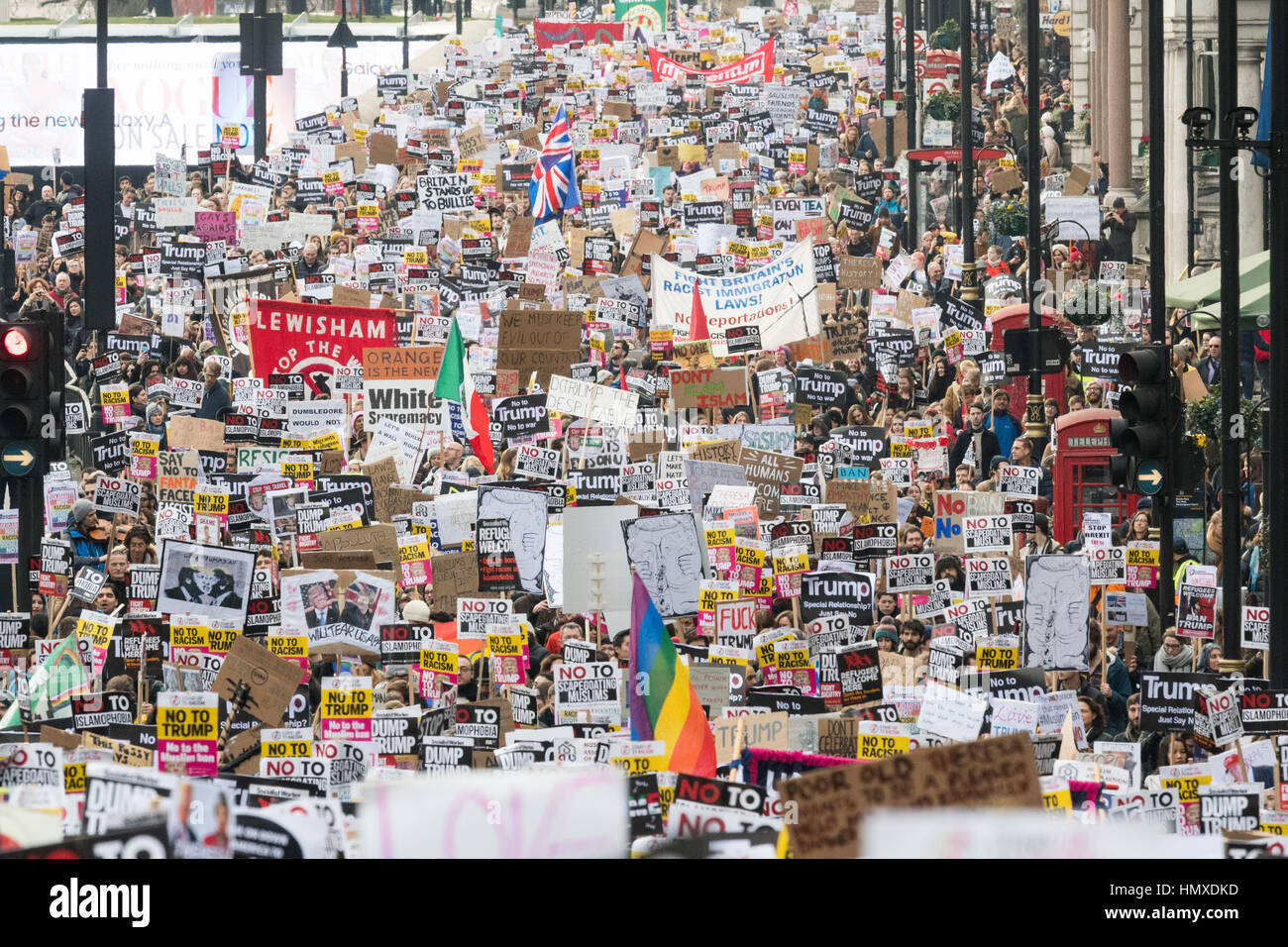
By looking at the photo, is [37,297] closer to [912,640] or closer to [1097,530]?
[1097,530]

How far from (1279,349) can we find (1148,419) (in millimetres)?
2785

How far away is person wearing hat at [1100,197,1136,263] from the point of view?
30438 mm

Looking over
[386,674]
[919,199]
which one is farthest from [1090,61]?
[386,674]

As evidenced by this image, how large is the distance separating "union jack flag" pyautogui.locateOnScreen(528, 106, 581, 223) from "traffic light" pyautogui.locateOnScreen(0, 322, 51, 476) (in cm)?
1603

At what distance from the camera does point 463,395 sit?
713 inches

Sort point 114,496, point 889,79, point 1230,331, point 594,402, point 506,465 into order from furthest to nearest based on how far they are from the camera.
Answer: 1. point 889,79
2. point 594,402
3. point 506,465
4. point 114,496
5. point 1230,331

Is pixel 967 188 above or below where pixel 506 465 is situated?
above

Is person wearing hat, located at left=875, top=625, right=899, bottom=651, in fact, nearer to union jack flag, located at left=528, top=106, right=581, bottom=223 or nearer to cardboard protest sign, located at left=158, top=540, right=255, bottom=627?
cardboard protest sign, located at left=158, top=540, right=255, bottom=627

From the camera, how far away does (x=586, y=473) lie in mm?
14766

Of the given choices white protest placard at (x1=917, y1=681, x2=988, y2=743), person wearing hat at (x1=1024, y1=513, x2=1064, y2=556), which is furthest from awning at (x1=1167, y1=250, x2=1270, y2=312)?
white protest placard at (x1=917, y1=681, x2=988, y2=743)

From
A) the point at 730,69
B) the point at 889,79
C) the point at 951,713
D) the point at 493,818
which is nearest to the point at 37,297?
the point at 951,713

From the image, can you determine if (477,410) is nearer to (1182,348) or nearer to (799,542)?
(799,542)

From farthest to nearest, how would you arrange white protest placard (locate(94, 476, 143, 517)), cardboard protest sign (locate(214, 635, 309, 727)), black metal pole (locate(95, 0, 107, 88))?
black metal pole (locate(95, 0, 107, 88)) → white protest placard (locate(94, 476, 143, 517)) → cardboard protest sign (locate(214, 635, 309, 727))
